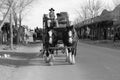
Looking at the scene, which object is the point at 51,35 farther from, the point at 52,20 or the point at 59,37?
the point at 52,20

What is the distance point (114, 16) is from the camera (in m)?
51.7

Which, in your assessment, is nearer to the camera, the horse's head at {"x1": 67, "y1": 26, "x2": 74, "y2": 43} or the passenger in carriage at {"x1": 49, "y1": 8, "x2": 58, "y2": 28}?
the horse's head at {"x1": 67, "y1": 26, "x2": 74, "y2": 43}

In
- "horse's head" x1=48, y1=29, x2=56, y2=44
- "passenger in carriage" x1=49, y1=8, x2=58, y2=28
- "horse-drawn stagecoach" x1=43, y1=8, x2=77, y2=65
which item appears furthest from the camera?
"passenger in carriage" x1=49, y1=8, x2=58, y2=28

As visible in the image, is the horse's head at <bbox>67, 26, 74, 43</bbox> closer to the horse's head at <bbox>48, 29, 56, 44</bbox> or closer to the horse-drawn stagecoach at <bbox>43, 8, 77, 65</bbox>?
the horse-drawn stagecoach at <bbox>43, 8, 77, 65</bbox>

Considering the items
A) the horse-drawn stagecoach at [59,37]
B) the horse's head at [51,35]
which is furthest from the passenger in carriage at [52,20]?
the horse's head at [51,35]

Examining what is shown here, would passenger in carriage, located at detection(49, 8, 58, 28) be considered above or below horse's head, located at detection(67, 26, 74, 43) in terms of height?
above

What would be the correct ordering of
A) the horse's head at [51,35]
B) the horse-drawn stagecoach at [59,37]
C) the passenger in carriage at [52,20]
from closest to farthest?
1. the horse's head at [51,35]
2. the horse-drawn stagecoach at [59,37]
3. the passenger in carriage at [52,20]

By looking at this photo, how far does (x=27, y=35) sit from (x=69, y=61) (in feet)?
132

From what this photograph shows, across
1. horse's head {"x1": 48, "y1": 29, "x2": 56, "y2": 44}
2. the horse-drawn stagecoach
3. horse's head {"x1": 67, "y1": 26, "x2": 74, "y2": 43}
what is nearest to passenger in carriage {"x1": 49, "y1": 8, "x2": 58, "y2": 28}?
the horse-drawn stagecoach

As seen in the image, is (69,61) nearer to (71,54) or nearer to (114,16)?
(71,54)

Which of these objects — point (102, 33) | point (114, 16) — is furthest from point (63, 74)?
point (102, 33)

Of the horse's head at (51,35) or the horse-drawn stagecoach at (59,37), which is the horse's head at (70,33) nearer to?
the horse-drawn stagecoach at (59,37)

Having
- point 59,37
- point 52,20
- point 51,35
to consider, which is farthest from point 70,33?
point 52,20

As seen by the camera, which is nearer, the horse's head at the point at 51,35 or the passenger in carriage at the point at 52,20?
the horse's head at the point at 51,35
